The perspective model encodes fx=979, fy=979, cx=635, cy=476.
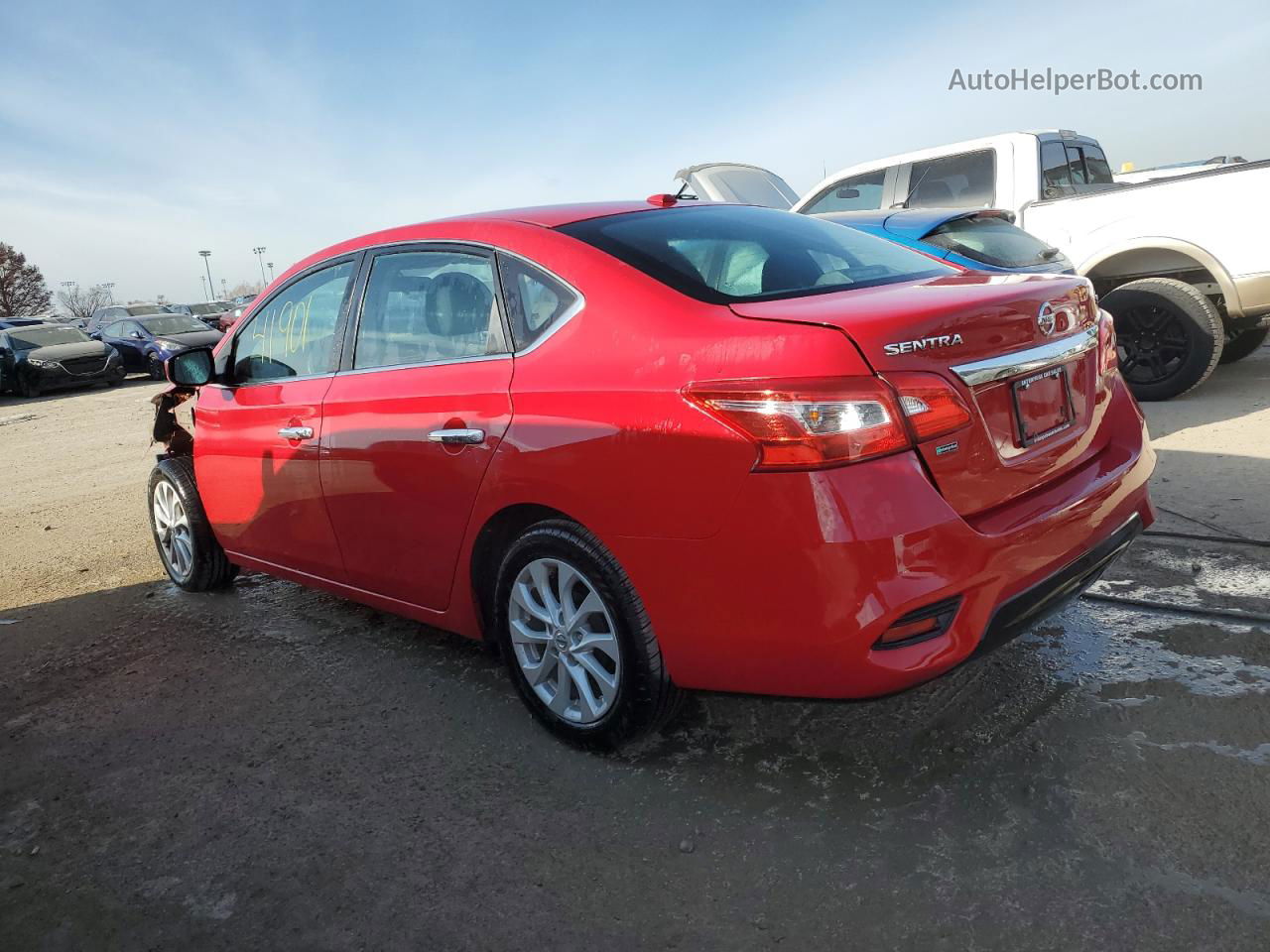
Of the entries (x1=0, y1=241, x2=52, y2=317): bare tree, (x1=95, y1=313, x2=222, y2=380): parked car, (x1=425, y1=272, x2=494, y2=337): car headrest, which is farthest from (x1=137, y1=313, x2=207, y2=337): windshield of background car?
(x1=0, y1=241, x2=52, y2=317): bare tree

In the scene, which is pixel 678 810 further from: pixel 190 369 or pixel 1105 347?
pixel 190 369

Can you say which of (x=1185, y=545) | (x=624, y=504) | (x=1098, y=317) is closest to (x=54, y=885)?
(x=624, y=504)

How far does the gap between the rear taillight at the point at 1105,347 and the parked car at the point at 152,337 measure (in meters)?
20.1

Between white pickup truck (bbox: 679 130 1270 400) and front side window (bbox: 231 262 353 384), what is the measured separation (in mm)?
3139

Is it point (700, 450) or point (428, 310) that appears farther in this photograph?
point (428, 310)

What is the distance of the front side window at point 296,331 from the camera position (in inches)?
141

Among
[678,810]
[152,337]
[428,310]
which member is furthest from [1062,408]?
[152,337]

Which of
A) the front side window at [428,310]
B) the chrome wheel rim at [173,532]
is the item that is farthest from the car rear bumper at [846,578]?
the chrome wheel rim at [173,532]

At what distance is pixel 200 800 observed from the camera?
276 centimetres

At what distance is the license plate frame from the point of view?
7.82 ft

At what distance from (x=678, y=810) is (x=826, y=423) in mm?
1082

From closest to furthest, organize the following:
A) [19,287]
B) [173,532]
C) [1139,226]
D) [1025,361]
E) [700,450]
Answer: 1. [700,450]
2. [1025,361]
3. [173,532]
4. [1139,226]
5. [19,287]

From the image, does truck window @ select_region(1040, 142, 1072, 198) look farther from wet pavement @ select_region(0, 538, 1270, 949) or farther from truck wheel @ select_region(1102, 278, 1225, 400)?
wet pavement @ select_region(0, 538, 1270, 949)

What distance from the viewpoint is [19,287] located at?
65312 mm
